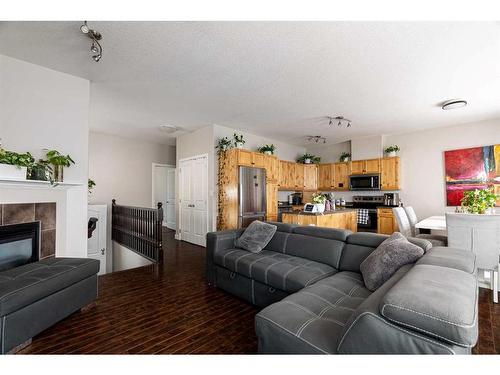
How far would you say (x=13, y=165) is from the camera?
214 cm

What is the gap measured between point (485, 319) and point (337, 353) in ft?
6.90

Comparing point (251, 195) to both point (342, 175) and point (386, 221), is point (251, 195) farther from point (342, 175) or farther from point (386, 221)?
point (386, 221)

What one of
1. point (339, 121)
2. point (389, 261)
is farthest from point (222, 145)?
point (389, 261)

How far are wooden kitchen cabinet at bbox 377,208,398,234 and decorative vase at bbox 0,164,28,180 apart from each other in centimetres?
661

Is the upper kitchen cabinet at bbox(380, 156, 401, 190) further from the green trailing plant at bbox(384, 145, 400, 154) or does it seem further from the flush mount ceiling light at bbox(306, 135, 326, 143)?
the flush mount ceiling light at bbox(306, 135, 326, 143)

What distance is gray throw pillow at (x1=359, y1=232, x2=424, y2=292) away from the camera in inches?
69.2

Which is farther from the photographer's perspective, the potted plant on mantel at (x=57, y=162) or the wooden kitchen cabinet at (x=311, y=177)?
the wooden kitchen cabinet at (x=311, y=177)

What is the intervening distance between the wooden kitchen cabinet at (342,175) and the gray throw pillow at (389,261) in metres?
4.90

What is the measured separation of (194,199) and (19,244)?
3267mm

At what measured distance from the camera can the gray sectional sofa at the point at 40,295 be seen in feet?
5.12

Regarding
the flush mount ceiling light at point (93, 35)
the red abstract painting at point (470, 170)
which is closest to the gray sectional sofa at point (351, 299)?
the flush mount ceiling light at point (93, 35)

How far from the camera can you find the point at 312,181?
7109mm

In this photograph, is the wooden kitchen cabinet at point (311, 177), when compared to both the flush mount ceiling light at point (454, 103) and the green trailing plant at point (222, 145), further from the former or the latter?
the flush mount ceiling light at point (454, 103)
